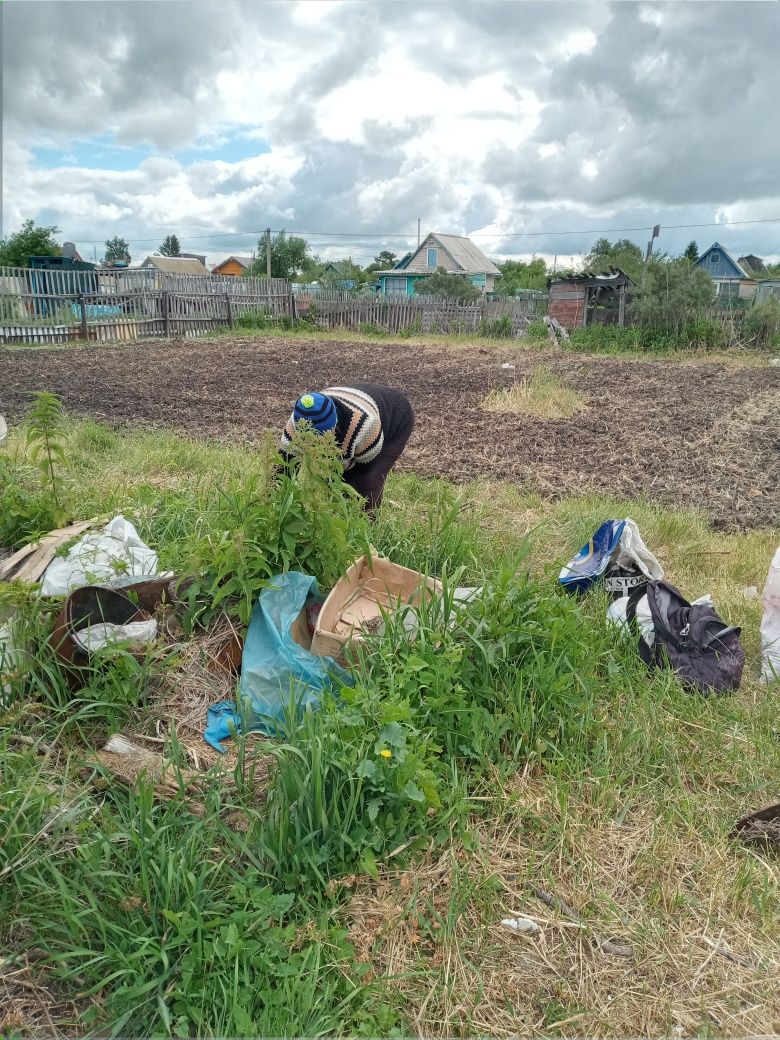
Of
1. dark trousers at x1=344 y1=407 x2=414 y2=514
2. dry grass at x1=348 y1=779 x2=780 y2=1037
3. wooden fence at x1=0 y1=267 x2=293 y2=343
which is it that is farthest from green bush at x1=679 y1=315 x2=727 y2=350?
dry grass at x1=348 y1=779 x2=780 y2=1037

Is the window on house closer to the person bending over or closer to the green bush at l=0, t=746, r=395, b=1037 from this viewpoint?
the person bending over

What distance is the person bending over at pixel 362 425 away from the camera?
11.1 feet

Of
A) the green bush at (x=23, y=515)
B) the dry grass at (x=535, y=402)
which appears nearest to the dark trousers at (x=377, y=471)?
the green bush at (x=23, y=515)

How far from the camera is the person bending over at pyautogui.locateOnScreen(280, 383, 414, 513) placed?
11.1 ft

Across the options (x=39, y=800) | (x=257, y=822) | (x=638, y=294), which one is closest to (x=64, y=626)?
(x=39, y=800)

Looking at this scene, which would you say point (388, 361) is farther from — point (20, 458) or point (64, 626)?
point (64, 626)

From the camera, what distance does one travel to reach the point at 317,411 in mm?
3367

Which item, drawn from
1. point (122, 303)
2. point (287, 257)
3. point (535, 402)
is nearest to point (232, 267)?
point (287, 257)

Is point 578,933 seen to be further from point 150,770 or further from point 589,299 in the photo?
point 589,299

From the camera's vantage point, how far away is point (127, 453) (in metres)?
6.03

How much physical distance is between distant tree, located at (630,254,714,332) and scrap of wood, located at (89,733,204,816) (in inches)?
780

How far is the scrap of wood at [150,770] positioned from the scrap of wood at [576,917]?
0.96m

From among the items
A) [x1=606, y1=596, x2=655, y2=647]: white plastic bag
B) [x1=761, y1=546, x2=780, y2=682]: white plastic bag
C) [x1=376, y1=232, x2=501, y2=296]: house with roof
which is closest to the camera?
[x1=606, y1=596, x2=655, y2=647]: white plastic bag

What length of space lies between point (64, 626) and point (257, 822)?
0.92 metres
